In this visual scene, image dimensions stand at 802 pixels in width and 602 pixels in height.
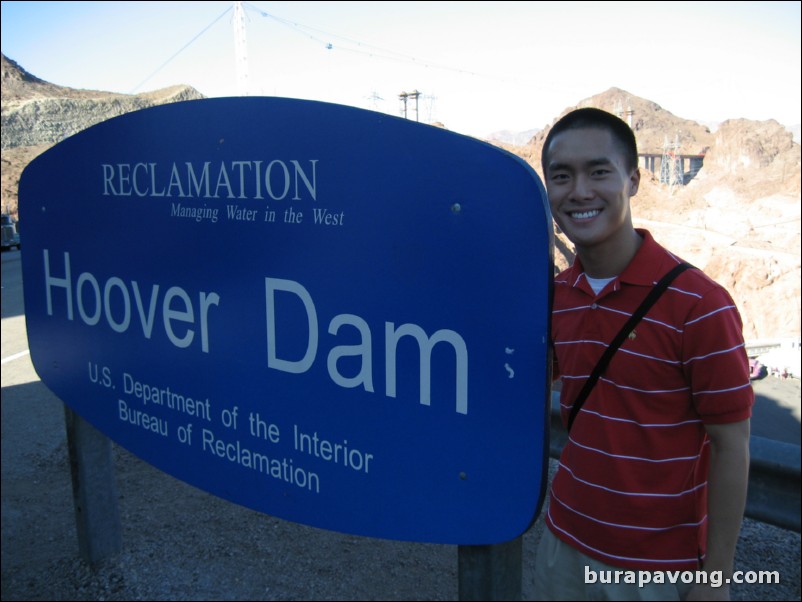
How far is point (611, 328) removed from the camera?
1325 mm

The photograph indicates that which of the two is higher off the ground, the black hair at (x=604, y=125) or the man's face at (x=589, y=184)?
the black hair at (x=604, y=125)

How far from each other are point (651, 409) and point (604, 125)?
0.58m

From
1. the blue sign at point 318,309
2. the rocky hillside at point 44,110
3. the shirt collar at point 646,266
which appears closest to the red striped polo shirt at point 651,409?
the shirt collar at point 646,266

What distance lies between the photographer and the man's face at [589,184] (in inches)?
50.7

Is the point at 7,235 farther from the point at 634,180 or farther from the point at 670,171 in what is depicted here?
the point at 634,180

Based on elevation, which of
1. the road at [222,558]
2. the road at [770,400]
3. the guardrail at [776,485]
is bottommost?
the road at [770,400]

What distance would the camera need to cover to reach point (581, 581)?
142 centimetres

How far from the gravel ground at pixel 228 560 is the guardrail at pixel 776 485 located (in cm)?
78

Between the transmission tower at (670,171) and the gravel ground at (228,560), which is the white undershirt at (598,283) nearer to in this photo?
the gravel ground at (228,560)

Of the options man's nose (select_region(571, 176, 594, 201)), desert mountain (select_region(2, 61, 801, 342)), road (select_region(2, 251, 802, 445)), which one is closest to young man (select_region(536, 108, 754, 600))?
man's nose (select_region(571, 176, 594, 201))

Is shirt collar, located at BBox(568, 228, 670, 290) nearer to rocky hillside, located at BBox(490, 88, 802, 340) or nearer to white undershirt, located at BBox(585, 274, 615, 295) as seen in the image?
white undershirt, located at BBox(585, 274, 615, 295)

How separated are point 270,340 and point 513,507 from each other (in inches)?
26.7

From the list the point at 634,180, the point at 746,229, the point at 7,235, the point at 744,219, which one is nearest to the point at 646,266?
the point at 634,180

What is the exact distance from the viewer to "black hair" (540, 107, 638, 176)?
1.30m
